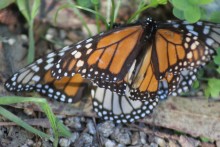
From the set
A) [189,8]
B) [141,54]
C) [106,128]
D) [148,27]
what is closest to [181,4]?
[189,8]

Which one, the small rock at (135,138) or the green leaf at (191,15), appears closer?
the green leaf at (191,15)

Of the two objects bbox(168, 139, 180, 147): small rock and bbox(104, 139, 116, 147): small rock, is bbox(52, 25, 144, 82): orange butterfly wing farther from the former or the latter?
bbox(168, 139, 180, 147): small rock

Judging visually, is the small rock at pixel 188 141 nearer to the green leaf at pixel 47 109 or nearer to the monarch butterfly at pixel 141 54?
the monarch butterfly at pixel 141 54

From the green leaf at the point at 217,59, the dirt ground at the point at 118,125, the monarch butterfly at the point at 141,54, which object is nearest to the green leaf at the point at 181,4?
the monarch butterfly at the point at 141,54

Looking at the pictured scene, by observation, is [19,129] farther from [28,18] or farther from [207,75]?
[207,75]

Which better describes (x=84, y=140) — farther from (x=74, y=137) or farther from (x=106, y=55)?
(x=106, y=55)
